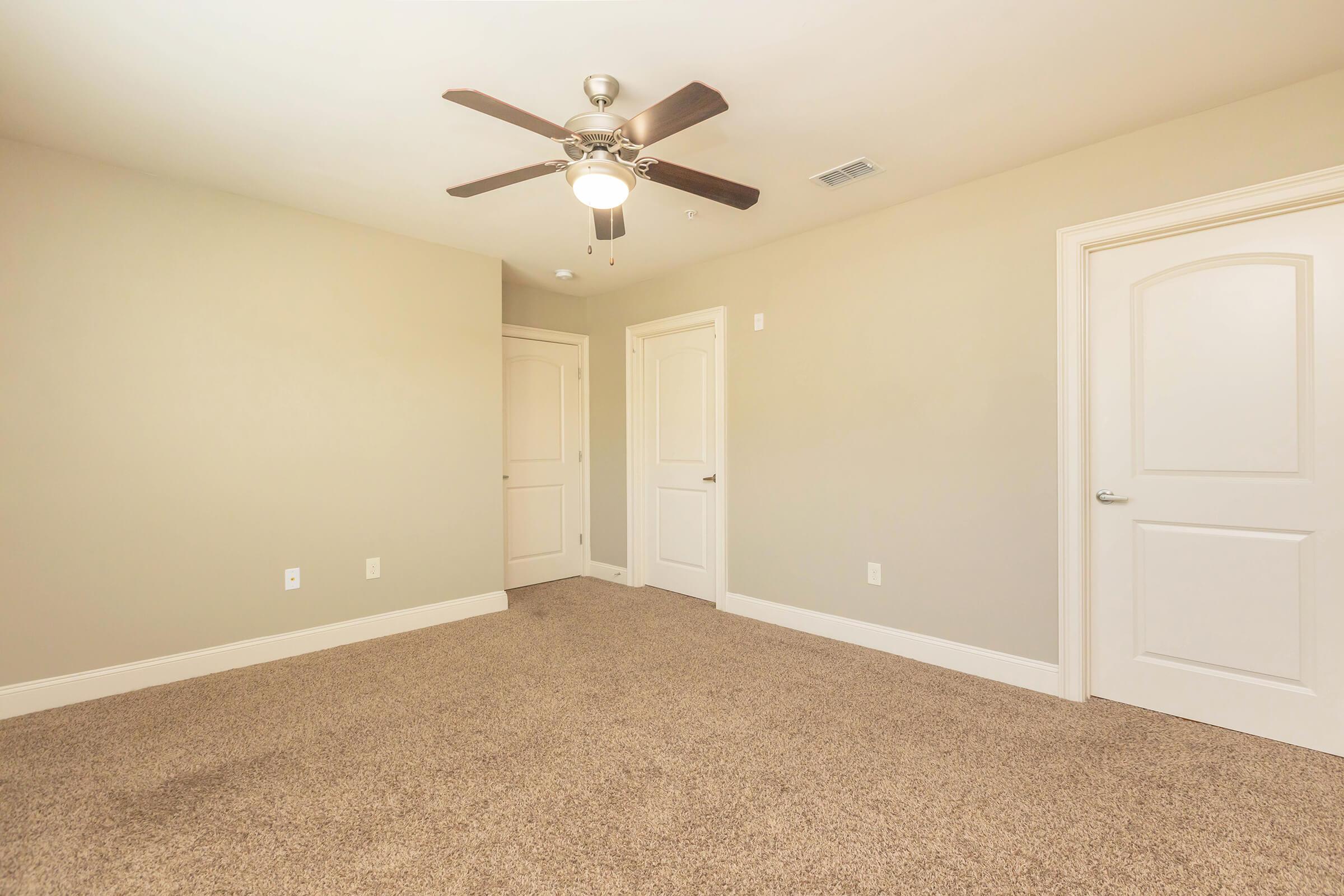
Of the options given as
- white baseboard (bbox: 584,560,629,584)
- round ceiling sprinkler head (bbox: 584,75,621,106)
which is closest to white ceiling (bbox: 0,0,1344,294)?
A: round ceiling sprinkler head (bbox: 584,75,621,106)

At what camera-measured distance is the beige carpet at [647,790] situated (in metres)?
1.56

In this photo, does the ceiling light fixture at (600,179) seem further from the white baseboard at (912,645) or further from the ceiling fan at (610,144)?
the white baseboard at (912,645)

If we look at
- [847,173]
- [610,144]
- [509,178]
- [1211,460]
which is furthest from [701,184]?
[1211,460]

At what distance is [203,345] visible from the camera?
2.93 meters

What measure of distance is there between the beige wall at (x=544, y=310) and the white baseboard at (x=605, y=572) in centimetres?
201

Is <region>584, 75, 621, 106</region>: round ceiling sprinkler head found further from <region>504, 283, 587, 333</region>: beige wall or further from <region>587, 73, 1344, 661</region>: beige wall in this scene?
<region>504, 283, 587, 333</region>: beige wall

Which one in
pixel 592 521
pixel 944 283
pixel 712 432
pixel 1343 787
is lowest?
pixel 1343 787

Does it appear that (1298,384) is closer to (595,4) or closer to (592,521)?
(595,4)

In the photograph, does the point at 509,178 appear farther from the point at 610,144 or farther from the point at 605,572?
the point at 605,572

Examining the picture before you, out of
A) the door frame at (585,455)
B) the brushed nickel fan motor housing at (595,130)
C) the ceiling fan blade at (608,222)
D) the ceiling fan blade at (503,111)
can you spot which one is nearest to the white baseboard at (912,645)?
the door frame at (585,455)

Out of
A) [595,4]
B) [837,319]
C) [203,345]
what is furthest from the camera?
[837,319]

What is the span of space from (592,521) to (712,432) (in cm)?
152

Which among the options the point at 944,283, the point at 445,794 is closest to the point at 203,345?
the point at 445,794

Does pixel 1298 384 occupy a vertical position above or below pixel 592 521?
above
